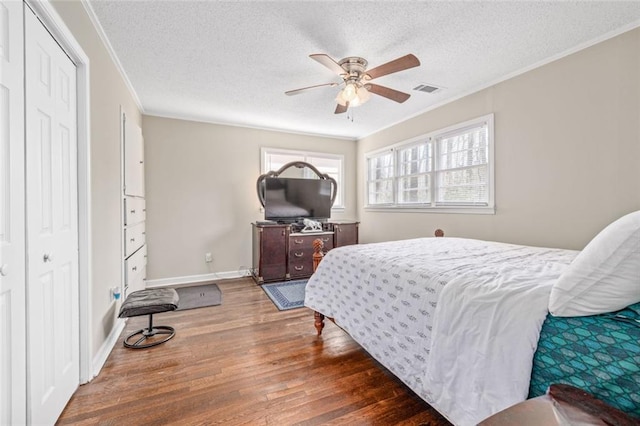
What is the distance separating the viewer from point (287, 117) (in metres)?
4.18

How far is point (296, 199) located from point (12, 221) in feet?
12.0

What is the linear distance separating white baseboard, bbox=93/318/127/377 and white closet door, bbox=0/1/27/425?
32.3 inches

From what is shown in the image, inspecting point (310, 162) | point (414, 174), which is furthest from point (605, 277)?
point (310, 162)

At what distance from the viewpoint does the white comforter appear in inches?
42.3

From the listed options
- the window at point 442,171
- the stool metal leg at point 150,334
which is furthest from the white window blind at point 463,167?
the stool metal leg at point 150,334

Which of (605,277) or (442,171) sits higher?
(442,171)

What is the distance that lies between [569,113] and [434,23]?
1513mm

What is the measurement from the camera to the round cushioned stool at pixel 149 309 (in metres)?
2.26

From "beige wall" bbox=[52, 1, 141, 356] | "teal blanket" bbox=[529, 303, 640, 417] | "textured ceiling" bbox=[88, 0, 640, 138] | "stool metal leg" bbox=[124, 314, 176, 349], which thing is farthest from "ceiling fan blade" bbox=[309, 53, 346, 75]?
"stool metal leg" bbox=[124, 314, 176, 349]

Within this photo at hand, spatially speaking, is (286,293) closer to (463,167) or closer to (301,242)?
(301,242)

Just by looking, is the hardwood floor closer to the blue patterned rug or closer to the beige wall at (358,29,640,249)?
the blue patterned rug

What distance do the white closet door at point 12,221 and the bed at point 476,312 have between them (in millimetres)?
1729

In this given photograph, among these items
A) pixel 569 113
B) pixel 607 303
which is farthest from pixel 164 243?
pixel 569 113

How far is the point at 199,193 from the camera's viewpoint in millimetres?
4316
